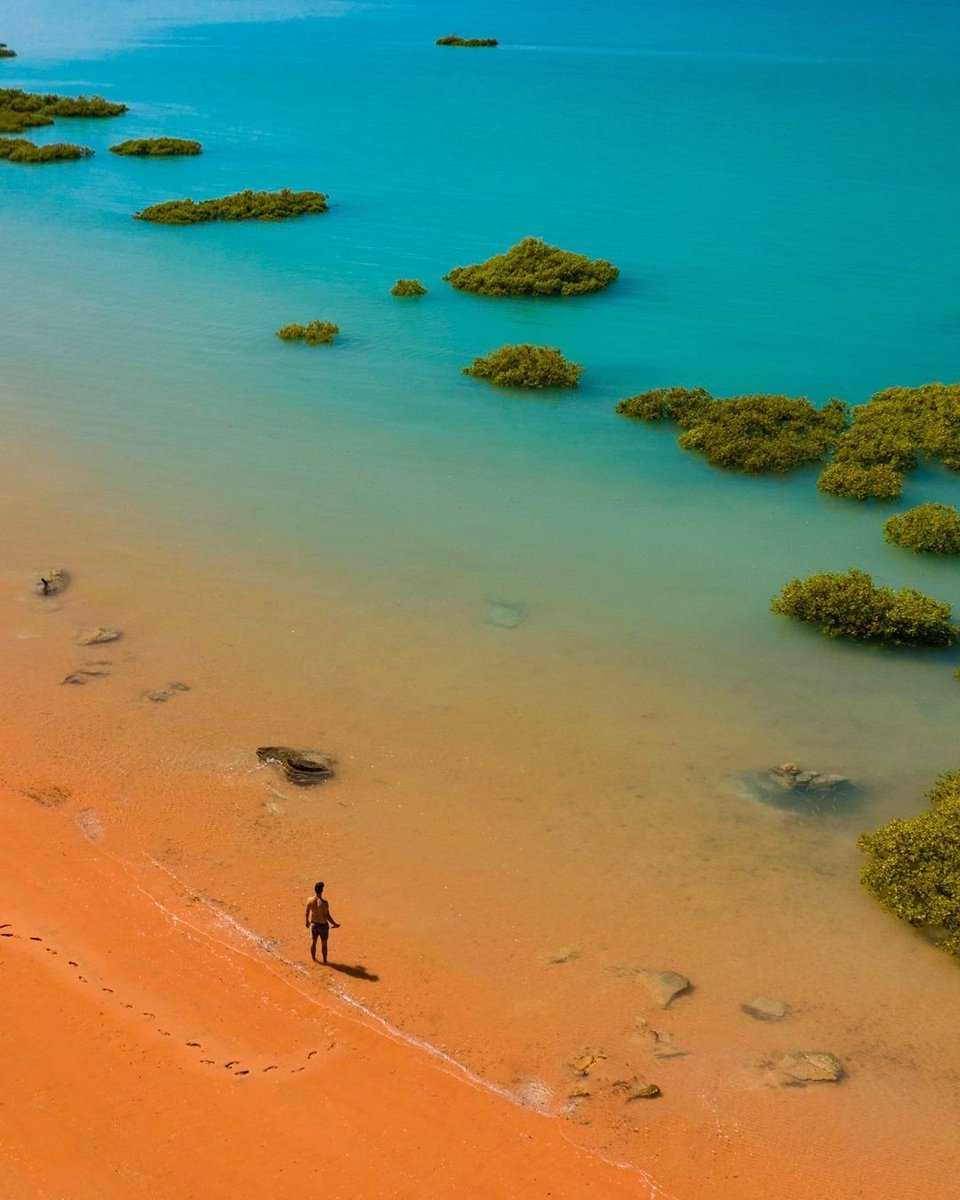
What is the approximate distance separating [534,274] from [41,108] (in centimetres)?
4088

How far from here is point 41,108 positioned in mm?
60219

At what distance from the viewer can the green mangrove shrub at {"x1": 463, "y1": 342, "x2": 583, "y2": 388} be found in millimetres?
26984

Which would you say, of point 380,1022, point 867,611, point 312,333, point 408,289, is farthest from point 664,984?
point 408,289

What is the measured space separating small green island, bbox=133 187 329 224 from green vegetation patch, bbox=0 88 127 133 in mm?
21694

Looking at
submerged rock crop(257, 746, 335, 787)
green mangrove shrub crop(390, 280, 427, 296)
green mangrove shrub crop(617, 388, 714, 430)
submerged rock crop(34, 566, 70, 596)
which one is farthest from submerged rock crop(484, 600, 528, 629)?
green mangrove shrub crop(390, 280, 427, 296)

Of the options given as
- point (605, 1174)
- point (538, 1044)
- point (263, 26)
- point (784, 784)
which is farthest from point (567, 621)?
point (263, 26)

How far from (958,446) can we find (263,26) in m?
101

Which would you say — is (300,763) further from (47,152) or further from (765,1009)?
(47,152)

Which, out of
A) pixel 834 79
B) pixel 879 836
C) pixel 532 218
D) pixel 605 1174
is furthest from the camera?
pixel 834 79

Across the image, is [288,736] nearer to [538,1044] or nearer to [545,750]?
[545,750]

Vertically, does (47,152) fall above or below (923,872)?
above

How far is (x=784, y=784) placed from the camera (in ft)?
48.8

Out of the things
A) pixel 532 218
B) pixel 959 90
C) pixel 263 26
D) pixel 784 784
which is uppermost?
pixel 263 26

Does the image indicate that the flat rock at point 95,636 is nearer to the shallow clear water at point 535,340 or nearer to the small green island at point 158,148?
the shallow clear water at point 535,340
